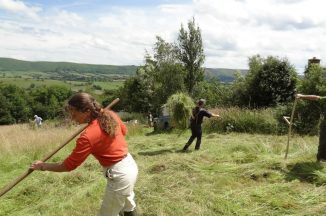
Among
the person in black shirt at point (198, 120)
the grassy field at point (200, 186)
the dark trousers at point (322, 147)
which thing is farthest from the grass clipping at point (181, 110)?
the dark trousers at point (322, 147)

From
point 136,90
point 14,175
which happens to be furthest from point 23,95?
point 14,175

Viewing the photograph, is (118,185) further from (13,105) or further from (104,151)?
(13,105)

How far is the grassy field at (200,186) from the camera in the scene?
215 inches

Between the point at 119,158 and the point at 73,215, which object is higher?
the point at 119,158

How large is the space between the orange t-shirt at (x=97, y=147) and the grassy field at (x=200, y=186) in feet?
6.03

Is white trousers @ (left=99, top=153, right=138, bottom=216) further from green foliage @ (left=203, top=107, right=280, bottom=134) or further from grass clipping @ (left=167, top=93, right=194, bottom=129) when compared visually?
green foliage @ (left=203, top=107, right=280, bottom=134)

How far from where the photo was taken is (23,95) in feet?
208

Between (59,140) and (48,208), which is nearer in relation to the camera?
(48,208)

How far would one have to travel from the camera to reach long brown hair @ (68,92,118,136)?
355 centimetres

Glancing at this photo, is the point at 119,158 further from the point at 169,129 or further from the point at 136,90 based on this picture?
the point at 136,90

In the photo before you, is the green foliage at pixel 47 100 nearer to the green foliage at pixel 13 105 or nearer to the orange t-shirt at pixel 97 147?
the green foliage at pixel 13 105

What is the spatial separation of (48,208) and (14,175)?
2.73 meters

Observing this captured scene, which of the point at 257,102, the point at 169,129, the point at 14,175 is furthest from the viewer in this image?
the point at 257,102

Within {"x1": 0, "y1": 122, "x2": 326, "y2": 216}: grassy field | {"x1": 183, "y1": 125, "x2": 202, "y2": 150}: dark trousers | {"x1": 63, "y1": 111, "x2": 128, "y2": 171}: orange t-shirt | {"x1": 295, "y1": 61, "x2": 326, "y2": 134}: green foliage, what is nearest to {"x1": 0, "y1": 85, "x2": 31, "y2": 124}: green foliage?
{"x1": 295, "y1": 61, "x2": 326, "y2": 134}: green foliage
